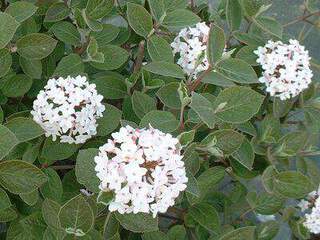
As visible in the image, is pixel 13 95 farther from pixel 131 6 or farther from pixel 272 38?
pixel 272 38

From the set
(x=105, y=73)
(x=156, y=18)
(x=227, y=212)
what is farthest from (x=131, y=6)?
(x=227, y=212)

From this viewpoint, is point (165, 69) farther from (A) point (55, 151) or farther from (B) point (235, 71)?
(A) point (55, 151)

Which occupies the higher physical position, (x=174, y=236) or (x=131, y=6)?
(x=131, y=6)

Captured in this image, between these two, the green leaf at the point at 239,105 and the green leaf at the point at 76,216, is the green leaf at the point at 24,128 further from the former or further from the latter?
the green leaf at the point at 239,105

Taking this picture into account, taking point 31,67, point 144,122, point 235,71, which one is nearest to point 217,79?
point 235,71

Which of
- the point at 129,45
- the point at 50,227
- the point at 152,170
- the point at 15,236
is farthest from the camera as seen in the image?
the point at 129,45

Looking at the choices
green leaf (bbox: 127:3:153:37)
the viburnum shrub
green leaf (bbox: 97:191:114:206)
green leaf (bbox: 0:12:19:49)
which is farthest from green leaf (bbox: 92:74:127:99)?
green leaf (bbox: 97:191:114:206)
